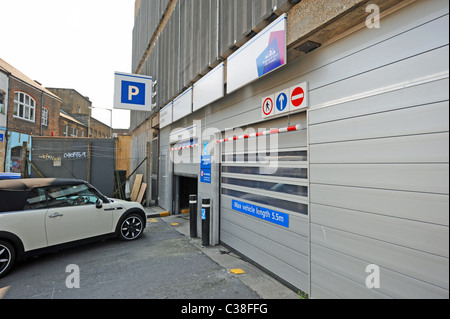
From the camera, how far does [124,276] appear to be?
4.04 meters

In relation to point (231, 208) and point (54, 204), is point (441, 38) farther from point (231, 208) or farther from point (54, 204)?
point (54, 204)

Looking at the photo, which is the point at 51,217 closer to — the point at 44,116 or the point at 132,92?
the point at 132,92

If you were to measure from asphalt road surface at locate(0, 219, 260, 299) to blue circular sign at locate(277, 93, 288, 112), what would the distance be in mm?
2712

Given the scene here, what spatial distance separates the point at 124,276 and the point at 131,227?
6.67 feet

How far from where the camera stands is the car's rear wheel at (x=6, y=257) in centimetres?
396

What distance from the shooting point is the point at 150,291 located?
11.6 feet

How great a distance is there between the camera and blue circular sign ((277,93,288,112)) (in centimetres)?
367

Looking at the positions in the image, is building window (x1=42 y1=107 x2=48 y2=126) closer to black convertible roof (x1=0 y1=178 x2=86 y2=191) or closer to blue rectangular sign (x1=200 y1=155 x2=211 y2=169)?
black convertible roof (x1=0 y1=178 x2=86 y2=191)

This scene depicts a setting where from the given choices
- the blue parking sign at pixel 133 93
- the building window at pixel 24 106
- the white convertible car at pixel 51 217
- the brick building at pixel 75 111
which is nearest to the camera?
the white convertible car at pixel 51 217

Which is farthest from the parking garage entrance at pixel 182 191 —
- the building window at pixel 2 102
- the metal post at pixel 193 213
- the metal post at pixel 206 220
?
the building window at pixel 2 102

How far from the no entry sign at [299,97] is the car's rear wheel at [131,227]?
15.1 ft

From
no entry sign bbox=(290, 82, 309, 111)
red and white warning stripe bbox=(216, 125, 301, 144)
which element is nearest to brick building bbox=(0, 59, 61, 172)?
red and white warning stripe bbox=(216, 125, 301, 144)

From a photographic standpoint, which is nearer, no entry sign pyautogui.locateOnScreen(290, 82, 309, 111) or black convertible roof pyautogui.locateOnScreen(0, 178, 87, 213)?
no entry sign pyautogui.locateOnScreen(290, 82, 309, 111)

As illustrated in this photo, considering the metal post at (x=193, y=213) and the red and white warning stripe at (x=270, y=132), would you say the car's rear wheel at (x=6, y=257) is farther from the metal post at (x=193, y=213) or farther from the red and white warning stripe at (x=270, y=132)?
the red and white warning stripe at (x=270, y=132)
